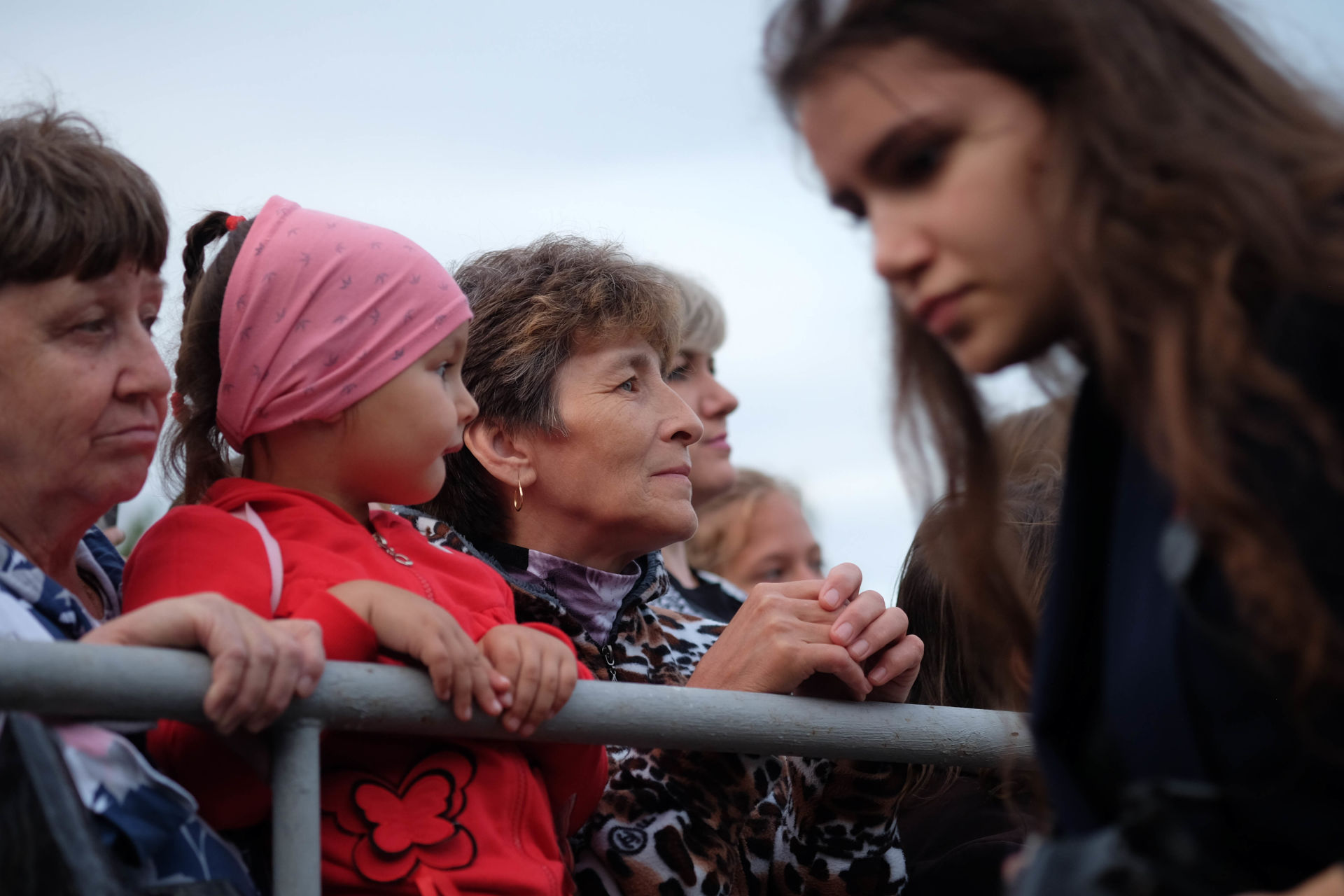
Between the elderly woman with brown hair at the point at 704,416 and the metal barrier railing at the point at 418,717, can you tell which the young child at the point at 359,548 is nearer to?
the metal barrier railing at the point at 418,717

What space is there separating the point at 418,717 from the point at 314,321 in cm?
75

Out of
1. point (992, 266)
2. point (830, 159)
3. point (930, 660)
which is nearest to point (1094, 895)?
point (992, 266)

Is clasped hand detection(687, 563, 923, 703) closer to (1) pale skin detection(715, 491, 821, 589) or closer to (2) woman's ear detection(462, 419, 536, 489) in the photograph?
(2) woman's ear detection(462, 419, 536, 489)

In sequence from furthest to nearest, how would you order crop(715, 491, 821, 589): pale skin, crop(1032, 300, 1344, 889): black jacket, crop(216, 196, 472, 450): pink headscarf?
1. crop(715, 491, 821, 589): pale skin
2. crop(216, 196, 472, 450): pink headscarf
3. crop(1032, 300, 1344, 889): black jacket

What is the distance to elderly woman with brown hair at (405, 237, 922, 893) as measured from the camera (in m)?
2.34

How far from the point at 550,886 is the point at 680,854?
514mm

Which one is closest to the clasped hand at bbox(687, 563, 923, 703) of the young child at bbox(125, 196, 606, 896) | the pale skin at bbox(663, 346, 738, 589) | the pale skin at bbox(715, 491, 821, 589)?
the young child at bbox(125, 196, 606, 896)

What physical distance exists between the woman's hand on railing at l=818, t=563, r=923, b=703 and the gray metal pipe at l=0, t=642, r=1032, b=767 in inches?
5.1

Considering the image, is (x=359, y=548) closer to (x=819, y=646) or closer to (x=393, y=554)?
(x=393, y=554)

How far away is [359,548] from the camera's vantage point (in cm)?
205

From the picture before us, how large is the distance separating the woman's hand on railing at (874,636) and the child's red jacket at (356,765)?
1.66 ft

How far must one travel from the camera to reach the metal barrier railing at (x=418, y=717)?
142 centimetres

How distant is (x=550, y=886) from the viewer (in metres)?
1.89

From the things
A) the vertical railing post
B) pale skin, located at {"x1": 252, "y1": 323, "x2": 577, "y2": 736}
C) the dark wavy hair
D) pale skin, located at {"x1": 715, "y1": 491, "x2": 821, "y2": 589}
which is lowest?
pale skin, located at {"x1": 715, "y1": 491, "x2": 821, "y2": 589}
